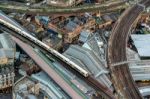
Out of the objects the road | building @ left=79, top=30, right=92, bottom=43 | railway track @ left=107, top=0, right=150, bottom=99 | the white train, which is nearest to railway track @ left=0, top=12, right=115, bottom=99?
the white train

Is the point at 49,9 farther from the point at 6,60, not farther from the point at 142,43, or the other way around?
the point at 142,43

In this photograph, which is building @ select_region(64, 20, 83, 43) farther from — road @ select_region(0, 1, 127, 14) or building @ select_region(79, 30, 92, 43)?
road @ select_region(0, 1, 127, 14)

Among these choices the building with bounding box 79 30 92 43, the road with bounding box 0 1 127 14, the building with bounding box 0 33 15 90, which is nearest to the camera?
the building with bounding box 0 33 15 90

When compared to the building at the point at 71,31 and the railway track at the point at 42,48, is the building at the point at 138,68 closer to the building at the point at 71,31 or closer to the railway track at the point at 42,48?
the railway track at the point at 42,48

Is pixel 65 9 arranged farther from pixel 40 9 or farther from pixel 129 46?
pixel 129 46

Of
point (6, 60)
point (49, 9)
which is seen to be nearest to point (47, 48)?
point (6, 60)

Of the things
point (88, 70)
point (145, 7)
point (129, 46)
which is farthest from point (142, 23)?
point (88, 70)
